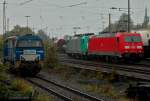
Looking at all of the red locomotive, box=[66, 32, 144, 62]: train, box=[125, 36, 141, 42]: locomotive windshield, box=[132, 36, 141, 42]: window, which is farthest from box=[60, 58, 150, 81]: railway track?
box=[132, 36, 141, 42]: window

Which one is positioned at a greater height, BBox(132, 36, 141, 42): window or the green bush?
BBox(132, 36, 141, 42): window

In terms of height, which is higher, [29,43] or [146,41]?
[146,41]

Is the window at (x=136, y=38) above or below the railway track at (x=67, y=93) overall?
above

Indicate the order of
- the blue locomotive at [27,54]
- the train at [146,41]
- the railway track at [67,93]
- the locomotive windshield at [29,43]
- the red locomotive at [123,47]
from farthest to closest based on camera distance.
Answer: the train at [146,41] < the red locomotive at [123,47] < the locomotive windshield at [29,43] < the blue locomotive at [27,54] < the railway track at [67,93]

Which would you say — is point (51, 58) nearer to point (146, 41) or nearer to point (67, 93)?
point (146, 41)

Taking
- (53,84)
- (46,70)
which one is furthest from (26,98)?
(46,70)

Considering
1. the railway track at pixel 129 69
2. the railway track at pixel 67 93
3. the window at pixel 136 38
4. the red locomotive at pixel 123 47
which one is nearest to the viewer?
the railway track at pixel 67 93

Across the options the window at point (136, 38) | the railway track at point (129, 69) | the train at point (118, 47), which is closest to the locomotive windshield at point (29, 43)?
the railway track at point (129, 69)

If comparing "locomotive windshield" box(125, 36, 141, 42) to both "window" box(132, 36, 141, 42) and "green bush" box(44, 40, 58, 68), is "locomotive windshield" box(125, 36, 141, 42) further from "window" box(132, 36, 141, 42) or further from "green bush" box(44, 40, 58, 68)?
"green bush" box(44, 40, 58, 68)

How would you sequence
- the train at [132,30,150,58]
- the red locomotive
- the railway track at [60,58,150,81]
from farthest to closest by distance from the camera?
the train at [132,30,150,58] → the red locomotive → the railway track at [60,58,150,81]

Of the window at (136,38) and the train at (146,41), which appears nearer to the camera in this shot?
the window at (136,38)

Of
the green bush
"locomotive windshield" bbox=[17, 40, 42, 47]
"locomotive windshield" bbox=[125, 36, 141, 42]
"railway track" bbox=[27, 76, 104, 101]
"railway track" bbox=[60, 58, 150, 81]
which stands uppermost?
"locomotive windshield" bbox=[125, 36, 141, 42]

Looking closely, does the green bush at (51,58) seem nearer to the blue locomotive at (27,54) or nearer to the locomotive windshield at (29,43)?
the blue locomotive at (27,54)

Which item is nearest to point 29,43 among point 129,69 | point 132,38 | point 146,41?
point 129,69
